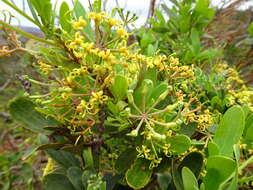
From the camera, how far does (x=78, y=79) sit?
0.64 meters

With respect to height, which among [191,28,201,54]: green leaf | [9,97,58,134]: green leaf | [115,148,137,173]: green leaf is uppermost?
[191,28,201,54]: green leaf

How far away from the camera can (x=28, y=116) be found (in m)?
0.70

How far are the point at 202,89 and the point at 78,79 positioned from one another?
527 mm

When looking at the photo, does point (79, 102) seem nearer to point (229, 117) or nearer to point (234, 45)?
point (229, 117)

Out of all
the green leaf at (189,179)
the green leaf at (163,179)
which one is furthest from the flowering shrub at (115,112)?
the green leaf at (163,179)

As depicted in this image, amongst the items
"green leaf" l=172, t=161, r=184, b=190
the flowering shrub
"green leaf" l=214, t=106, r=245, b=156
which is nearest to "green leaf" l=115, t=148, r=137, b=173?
the flowering shrub

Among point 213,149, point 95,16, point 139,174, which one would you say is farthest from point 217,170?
point 95,16

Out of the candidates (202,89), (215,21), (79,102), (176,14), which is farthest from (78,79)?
(215,21)

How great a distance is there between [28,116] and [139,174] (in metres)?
0.32

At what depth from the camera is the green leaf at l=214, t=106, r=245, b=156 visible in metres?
0.60

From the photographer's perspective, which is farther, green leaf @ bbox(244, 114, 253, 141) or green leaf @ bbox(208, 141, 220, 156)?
green leaf @ bbox(244, 114, 253, 141)

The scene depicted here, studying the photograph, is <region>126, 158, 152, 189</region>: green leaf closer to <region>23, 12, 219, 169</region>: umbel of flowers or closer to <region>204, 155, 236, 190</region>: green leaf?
<region>23, 12, 219, 169</region>: umbel of flowers

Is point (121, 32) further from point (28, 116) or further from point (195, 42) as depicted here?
point (195, 42)

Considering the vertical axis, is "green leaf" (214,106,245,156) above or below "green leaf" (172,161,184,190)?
above
